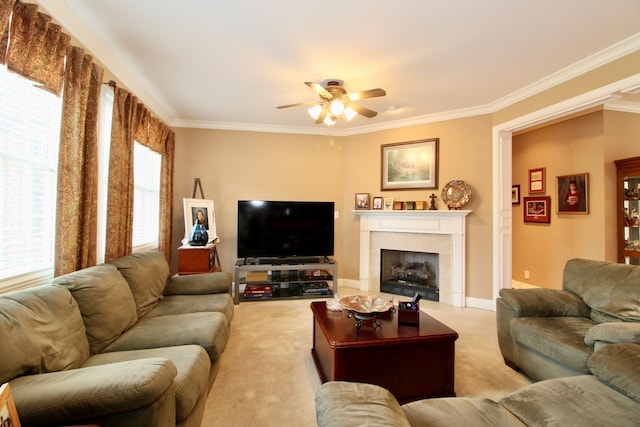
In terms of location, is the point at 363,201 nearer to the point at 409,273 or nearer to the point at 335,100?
the point at 409,273

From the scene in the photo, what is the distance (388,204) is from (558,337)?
8.93 feet

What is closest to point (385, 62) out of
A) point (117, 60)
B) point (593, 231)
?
point (117, 60)

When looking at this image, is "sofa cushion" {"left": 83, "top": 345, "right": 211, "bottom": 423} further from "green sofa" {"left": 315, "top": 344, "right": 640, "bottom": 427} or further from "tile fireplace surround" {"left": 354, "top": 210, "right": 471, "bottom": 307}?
"tile fireplace surround" {"left": 354, "top": 210, "right": 471, "bottom": 307}

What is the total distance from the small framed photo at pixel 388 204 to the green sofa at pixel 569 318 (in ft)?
7.06

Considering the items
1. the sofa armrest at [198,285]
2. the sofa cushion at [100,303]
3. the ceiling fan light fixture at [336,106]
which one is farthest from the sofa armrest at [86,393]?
the ceiling fan light fixture at [336,106]

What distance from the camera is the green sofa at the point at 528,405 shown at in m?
0.92

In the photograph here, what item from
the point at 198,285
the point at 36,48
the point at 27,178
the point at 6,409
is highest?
the point at 36,48

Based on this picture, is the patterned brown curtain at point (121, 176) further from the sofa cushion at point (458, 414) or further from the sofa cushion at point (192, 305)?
the sofa cushion at point (458, 414)

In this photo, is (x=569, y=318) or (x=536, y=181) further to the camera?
(x=536, y=181)

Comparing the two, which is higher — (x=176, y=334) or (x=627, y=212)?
(x=627, y=212)

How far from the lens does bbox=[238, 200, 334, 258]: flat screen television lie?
3949 mm

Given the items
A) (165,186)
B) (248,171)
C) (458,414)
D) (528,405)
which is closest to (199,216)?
(165,186)

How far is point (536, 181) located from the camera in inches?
175

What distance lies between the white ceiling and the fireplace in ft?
7.43
